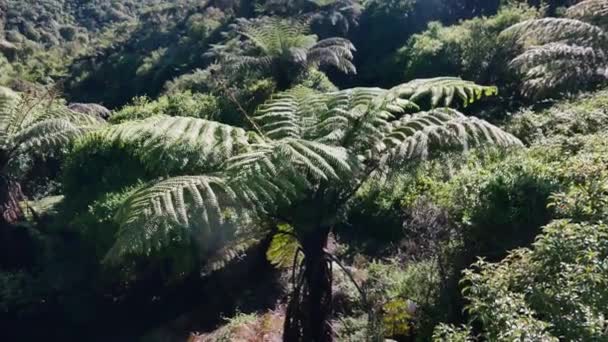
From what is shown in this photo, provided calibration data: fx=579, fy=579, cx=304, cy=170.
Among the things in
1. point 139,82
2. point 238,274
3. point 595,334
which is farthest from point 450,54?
point 139,82

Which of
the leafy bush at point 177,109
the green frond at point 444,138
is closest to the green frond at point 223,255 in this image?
the green frond at point 444,138

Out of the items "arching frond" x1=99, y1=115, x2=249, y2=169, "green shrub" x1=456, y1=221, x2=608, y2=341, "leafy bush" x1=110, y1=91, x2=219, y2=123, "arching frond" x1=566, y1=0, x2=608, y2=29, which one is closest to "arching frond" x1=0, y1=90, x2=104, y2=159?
"leafy bush" x1=110, y1=91, x2=219, y2=123

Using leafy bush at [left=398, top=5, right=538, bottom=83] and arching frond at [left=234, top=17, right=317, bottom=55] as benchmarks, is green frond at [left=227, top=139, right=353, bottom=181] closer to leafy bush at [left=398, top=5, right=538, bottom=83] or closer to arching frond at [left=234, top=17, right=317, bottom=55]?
arching frond at [left=234, top=17, right=317, bottom=55]

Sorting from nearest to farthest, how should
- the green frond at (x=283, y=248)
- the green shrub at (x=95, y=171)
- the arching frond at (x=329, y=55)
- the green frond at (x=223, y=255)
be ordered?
the green frond at (x=283, y=248)
the green frond at (x=223, y=255)
the green shrub at (x=95, y=171)
the arching frond at (x=329, y=55)

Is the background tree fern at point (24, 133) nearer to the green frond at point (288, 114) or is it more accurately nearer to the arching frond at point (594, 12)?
the green frond at point (288, 114)

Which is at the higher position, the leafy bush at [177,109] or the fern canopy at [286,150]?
the leafy bush at [177,109]

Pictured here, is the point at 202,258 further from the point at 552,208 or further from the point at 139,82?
the point at 139,82

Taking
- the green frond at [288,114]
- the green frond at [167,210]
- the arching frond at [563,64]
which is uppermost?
the arching frond at [563,64]
